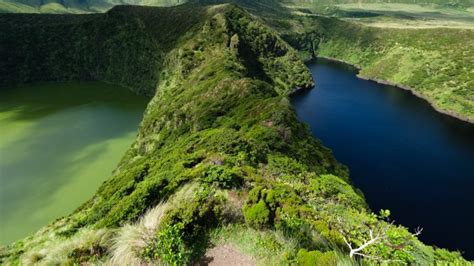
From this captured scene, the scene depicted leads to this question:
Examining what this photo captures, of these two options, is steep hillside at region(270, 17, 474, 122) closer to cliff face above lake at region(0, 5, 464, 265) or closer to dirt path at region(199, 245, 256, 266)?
cliff face above lake at region(0, 5, 464, 265)

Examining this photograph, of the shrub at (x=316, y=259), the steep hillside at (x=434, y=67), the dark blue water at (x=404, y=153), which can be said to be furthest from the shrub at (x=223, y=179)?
the steep hillside at (x=434, y=67)

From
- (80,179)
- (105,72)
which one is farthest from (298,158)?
(105,72)

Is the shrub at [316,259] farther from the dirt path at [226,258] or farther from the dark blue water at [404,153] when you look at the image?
the dark blue water at [404,153]

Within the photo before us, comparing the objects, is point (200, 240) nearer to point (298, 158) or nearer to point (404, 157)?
point (298, 158)

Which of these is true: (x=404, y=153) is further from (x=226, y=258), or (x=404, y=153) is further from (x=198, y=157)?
(x=226, y=258)

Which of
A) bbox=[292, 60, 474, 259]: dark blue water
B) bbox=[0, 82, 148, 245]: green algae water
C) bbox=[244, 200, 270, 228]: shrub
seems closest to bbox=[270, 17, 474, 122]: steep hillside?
bbox=[292, 60, 474, 259]: dark blue water

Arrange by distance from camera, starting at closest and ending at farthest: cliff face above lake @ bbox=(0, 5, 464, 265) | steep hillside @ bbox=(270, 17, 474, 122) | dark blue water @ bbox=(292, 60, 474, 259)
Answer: cliff face above lake @ bbox=(0, 5, 464, 265)
dark blue water @ bbox=(292, 60, 474, 259)
steep hillside @ bbox=(270, 17, 474, 122)

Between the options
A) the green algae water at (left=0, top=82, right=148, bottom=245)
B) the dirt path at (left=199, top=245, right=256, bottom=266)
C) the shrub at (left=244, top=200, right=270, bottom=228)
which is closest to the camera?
the dirt path at (left=199, top=245, right=256, bottom=266)
